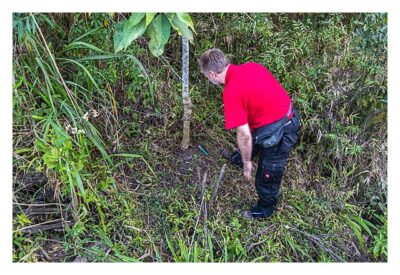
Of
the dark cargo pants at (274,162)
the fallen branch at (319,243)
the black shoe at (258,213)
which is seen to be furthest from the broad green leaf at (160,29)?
the fallen branch at (319,243)

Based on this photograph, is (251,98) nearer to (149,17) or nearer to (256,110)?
(256,110)

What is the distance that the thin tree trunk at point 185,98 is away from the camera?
7.55 feet

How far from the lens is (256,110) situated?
2.08 metres

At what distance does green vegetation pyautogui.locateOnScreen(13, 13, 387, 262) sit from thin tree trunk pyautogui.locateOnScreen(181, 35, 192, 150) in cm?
11

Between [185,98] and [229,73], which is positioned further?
[185,98]

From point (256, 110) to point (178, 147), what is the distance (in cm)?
87

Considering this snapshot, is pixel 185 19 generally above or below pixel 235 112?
above

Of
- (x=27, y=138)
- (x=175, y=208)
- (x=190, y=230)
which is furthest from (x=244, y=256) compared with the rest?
(x=27, y=138)

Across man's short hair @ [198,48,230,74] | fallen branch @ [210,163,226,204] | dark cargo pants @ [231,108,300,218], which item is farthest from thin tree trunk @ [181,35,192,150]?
dark cargo pants @ [231,108,300,218]

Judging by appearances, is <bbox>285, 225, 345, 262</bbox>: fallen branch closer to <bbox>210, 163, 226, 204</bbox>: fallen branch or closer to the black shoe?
the black shoe

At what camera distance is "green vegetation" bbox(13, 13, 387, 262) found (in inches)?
88.2

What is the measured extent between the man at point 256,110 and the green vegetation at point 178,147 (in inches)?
16.1

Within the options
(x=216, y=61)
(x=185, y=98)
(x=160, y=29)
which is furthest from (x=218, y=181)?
(x=160, y=29)

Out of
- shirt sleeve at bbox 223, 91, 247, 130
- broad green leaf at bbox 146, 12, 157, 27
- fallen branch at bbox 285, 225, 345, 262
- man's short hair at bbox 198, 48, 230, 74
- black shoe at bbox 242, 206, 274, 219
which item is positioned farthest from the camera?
black shoe at bbox 242, 206, 274, 219
